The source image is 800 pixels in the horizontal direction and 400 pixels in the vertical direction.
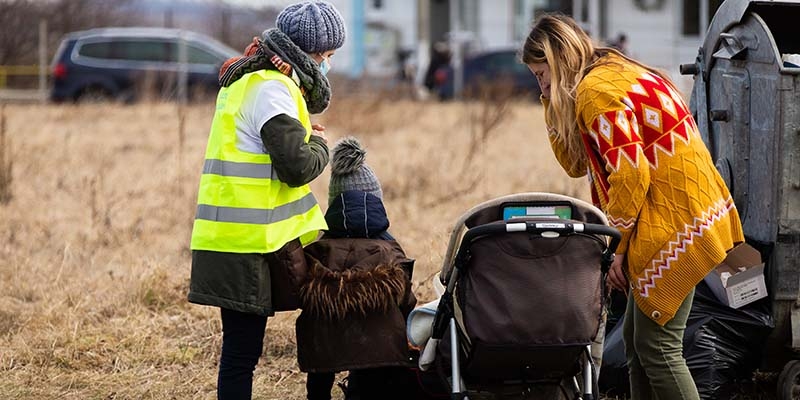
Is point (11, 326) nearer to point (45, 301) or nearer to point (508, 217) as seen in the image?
point (45, 301)

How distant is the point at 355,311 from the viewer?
13.7ft

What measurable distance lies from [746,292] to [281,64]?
2.06 metres

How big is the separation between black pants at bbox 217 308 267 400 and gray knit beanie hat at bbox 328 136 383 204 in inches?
23.7

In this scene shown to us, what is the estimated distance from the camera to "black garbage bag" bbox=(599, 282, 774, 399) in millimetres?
4613

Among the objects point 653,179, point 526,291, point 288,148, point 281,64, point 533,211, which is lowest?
point 526,291

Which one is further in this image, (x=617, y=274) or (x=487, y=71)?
(x=487, y=71)

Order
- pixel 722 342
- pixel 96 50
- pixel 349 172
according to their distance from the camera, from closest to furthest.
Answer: pixel 349 172, pixel 722 342, pixel 96 50

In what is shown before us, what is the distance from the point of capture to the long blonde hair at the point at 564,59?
396cm

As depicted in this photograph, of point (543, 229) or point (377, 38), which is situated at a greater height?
point (377, 38)

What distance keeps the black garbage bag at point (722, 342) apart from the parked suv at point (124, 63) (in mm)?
17082

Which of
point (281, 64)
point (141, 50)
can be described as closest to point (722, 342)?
point (281, 64)

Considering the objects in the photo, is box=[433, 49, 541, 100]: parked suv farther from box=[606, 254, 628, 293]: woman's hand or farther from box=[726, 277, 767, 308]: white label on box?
box=[606, 254, 628, 293]: woman's hand

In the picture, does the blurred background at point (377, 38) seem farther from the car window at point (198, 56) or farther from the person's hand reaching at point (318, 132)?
the person's hand reaching at point (318, 132)

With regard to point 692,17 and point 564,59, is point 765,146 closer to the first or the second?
point 564,59
